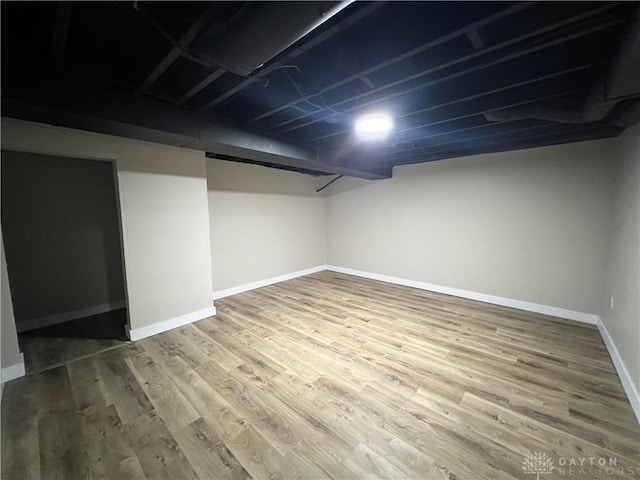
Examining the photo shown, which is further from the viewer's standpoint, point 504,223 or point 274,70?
point 504,223

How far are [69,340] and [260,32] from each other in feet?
12.2

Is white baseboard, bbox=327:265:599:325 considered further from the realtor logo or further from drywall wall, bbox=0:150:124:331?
drywall wall, bbox=0:150:124:331

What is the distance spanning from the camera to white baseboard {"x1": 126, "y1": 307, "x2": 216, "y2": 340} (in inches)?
112

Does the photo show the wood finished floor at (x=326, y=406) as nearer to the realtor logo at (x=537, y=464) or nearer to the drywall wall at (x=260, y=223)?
the realtor logo at (x=537, y=464)

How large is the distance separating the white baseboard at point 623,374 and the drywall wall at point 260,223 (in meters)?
4.57

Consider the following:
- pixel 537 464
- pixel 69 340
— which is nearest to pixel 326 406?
pixel 537 464

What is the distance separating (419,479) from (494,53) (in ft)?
8.19

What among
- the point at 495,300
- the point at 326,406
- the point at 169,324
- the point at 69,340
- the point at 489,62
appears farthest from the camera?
the point at 495,300

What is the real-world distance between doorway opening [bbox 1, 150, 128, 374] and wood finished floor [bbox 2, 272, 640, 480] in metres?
0.91

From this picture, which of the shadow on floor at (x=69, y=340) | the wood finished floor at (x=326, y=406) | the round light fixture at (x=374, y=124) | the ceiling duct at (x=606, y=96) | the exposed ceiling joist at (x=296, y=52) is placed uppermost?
the exposed ceiling joist at (x=296, y=52)

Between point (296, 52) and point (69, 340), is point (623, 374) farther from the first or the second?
point (69, 340)

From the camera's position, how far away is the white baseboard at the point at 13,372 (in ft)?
7.06

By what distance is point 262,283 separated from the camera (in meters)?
4.89

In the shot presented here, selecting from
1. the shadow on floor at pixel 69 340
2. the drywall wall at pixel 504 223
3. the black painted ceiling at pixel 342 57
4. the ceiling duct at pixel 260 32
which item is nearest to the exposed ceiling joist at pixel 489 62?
the black painted ceiling at pixel 342 57
